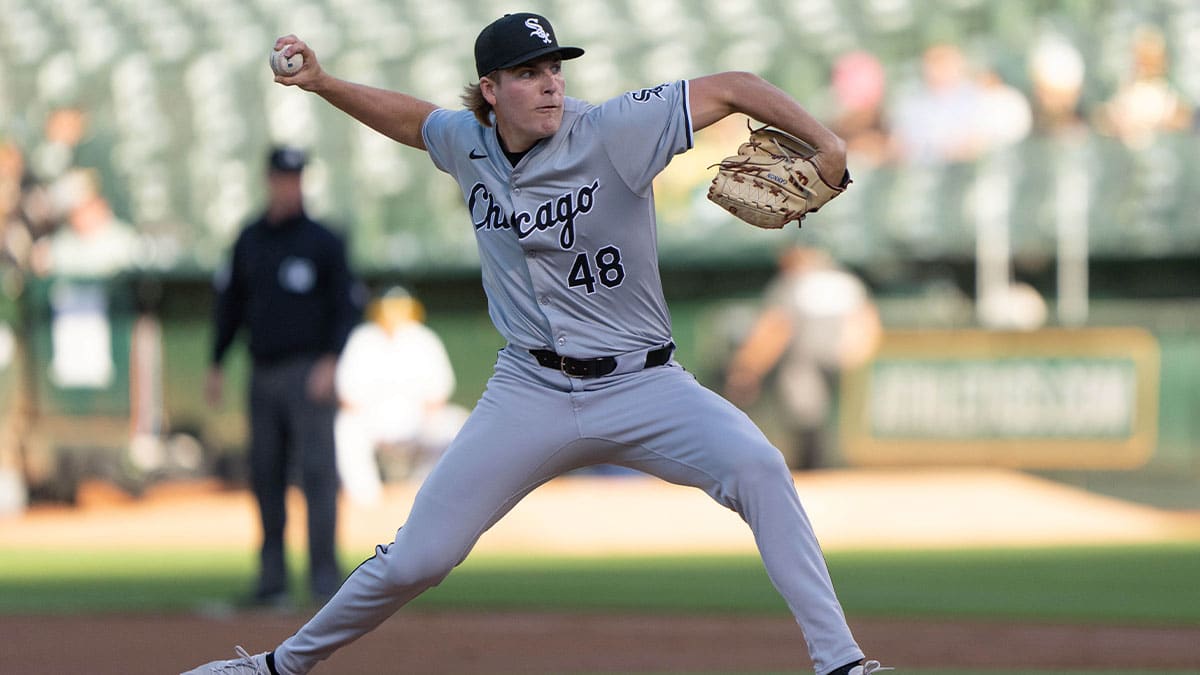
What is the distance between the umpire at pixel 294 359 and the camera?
7.52 metres

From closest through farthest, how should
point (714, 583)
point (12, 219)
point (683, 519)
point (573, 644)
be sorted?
point (573, 644), point (714, 583), point (683, 519), point (12, 219)

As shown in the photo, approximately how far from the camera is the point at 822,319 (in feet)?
43.5

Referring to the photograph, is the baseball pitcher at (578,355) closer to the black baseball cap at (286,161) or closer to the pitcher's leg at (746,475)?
the pitcher's leg at (746,475)

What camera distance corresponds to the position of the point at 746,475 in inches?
152

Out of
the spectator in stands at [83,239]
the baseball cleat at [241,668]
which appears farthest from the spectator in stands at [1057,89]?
the baseball cleat at [241,668]

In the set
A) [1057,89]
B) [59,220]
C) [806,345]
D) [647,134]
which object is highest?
[1057,89]

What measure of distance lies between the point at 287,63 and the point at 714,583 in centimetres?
507

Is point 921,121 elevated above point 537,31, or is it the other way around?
point 921,121

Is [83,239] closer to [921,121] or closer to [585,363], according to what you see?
[921,121]

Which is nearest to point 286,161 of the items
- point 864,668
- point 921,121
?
point 864,668

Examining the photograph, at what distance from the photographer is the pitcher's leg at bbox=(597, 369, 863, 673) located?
3.81 m

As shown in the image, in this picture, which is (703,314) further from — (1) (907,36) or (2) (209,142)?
(2) (209,142)

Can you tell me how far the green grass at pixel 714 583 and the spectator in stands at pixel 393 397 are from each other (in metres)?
3.13

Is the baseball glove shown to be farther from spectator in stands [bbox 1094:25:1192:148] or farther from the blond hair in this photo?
spectator in stands [bbox 1094:25:1192:148]
